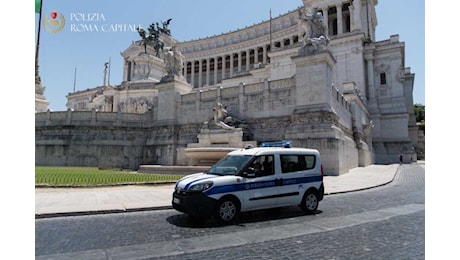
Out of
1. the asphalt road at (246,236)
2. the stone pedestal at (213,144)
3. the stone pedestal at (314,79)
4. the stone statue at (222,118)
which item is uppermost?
the stone pedestal at (314,79)

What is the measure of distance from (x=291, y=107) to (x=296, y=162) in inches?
498

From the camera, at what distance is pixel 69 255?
181 inches

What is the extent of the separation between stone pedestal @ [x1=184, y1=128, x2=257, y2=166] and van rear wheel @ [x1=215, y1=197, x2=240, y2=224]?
10951mm

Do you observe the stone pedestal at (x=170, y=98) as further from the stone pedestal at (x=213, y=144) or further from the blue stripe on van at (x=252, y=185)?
the blue stripe on van at (x=252, y=185)

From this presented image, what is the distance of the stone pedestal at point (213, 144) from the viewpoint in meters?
18.5

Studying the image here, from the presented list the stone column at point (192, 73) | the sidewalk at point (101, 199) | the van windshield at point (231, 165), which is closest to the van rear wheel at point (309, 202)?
the van windshield at point (231, 165)

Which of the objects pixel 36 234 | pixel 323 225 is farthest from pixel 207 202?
pixel 36 234

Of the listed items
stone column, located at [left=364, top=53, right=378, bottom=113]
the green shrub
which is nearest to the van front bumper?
the green shrub

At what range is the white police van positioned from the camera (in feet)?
21.5

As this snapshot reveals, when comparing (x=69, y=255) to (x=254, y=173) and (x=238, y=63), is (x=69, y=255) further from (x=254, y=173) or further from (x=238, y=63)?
(x=238, y=63)

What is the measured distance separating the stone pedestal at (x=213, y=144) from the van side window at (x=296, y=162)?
32.0ft

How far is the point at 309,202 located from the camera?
316 inches

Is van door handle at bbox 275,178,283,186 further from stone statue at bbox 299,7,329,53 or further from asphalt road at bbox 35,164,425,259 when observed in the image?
stone statue at bbox 299,7,329,53

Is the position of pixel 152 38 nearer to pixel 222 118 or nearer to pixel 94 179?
pixel 222 118
